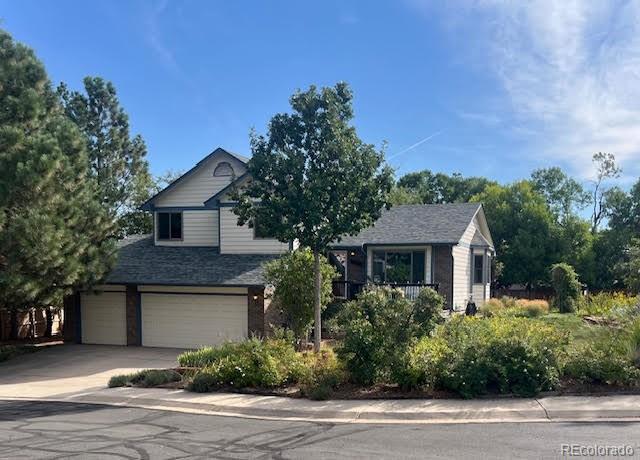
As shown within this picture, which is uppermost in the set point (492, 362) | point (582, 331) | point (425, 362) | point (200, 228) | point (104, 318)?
point (200, 228)

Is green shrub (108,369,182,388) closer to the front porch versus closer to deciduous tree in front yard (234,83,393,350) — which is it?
deciduous tree in front yard (234,83,393,350)

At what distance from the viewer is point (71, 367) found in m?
16.8

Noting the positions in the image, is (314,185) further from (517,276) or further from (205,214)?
(517,276)

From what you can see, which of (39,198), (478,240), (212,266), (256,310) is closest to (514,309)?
(478,240)

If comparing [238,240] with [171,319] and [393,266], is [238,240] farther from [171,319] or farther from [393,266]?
[393,266]

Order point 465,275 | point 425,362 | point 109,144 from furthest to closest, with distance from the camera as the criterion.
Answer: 1. point 109,144
2. point 465,275
3. point 425,362

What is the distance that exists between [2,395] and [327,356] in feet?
25.6

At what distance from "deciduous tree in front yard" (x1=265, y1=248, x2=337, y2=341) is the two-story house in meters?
1.88

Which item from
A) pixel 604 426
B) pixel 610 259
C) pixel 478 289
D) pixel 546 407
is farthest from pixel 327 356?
pixel 610 259

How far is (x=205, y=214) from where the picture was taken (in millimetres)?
22391

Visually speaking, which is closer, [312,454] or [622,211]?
[312,454]

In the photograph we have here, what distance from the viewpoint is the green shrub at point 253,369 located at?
37.0 feet

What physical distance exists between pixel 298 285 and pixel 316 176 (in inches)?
160

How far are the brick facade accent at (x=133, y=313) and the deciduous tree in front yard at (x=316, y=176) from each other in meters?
8.77
